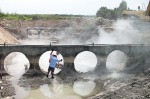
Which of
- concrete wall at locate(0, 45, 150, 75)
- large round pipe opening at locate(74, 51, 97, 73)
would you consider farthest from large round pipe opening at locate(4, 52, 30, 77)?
large round pipe opening at locate(74, 51, 97, 73)

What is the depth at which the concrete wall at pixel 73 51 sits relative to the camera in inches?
950

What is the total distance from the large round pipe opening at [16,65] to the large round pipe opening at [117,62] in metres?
6.94

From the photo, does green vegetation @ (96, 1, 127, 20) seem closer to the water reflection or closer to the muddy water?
the muddy water

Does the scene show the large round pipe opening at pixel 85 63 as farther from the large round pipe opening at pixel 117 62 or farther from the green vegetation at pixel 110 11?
the green vegetation at pixel 110 11

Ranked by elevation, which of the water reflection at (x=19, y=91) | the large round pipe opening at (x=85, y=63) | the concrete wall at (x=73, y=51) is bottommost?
the large round pipe opening at (x=85, y=63)

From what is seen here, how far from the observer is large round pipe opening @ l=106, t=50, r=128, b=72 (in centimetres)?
2689

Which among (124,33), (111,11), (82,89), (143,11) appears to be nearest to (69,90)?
(82,89)

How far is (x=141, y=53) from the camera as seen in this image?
26.4 metres

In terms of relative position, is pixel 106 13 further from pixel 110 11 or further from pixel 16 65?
pixel 16 65

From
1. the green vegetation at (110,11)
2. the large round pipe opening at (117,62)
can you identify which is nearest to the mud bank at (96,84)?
the large round pipe opening at (117,62)

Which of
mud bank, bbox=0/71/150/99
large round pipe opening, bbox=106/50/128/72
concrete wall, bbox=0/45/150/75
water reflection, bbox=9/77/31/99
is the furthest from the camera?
large round pipe opening, bbox=106/50/128/72

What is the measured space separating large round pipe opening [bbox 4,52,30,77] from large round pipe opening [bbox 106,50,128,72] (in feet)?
22.8

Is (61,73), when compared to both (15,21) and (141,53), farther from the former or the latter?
(15,21)

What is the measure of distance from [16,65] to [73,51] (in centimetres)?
757
